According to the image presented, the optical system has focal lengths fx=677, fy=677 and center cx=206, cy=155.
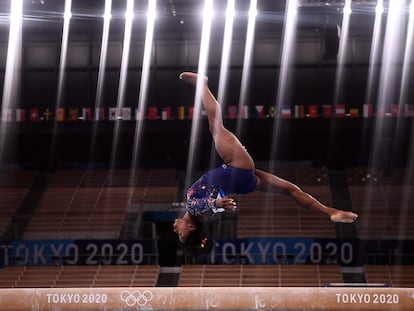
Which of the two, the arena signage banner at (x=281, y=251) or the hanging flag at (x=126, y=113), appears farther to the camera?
the hanging flag at (x=126, y=113)

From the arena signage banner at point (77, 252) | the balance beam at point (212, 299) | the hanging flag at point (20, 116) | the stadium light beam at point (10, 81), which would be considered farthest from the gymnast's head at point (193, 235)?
the hanging flag at point (20, 116)

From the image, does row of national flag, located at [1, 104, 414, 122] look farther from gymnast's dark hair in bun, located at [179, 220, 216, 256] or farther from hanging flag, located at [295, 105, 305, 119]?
gymnast's dark hair in bun, located at [179, 220, 216, 256]

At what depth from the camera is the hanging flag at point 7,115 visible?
20.3 meters

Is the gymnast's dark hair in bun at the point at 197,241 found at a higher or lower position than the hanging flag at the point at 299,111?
lower

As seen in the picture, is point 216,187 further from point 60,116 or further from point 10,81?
point 10,81

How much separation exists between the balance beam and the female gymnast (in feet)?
3.68

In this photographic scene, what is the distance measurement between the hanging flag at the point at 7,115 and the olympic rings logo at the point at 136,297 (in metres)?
13.7

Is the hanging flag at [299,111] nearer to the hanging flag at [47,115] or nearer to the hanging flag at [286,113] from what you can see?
the hanging flag at [286,113]

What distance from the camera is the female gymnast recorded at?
6527mm

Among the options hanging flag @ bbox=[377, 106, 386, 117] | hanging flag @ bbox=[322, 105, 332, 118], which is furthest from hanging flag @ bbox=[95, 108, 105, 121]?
hanging flag @ bbox=[377, 106, 386, 117]

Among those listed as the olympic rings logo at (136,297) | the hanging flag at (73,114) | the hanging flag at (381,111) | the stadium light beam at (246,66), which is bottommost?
the olympic rings logo at (136,297)

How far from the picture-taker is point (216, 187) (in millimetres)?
6652

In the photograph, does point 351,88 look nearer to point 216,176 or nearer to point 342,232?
point 342,232

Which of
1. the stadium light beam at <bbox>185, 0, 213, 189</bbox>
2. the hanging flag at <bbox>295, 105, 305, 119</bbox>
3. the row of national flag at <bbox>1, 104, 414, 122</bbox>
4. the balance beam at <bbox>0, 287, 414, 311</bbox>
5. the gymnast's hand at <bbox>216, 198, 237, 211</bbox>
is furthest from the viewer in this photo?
the hanging flag at <bbox>295, 105, 305, 119</bbox>
